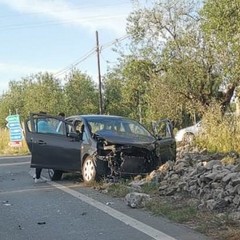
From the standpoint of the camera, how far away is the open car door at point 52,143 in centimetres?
1243

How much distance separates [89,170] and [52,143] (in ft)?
4.37

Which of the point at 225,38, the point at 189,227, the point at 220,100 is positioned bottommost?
the point at 189,227

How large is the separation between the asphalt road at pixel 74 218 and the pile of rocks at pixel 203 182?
0.73m

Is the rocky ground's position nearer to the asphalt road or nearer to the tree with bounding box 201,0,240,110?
the asphalt road

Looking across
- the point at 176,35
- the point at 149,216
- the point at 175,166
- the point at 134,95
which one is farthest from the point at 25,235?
the point at 134,95

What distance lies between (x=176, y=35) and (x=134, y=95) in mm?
5717

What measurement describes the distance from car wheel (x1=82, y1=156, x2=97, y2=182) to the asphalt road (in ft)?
1.23

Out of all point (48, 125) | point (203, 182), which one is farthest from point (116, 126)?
point (203, 182)

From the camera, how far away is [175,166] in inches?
446

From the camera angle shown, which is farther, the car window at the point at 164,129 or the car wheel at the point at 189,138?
the car wheel at the point at 189,138

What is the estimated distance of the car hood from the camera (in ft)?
38.1

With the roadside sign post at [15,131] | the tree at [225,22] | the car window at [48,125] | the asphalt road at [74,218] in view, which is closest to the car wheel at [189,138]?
the tree at [225,22]

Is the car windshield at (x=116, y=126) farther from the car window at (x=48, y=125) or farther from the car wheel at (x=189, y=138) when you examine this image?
the car wheel at (x=189, y=138)

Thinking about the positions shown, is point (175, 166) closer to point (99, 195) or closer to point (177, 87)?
point (99, 195)
